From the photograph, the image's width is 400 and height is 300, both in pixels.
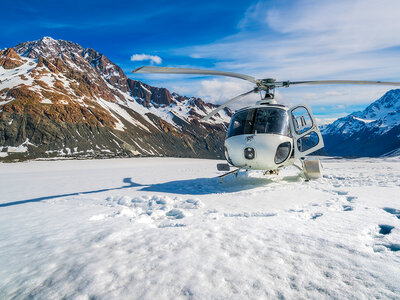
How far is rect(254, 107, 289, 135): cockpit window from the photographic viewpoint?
8297mm

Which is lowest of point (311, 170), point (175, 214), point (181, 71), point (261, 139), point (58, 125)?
point (175, 214)

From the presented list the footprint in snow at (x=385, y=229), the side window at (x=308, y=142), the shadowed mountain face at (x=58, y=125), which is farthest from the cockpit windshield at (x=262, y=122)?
the shadowed mountain face at (x=58, y=125)

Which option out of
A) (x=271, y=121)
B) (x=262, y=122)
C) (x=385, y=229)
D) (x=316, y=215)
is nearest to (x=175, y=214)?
(x=316, y=215)

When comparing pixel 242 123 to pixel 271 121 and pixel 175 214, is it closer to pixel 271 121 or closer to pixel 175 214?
pixel 271 121

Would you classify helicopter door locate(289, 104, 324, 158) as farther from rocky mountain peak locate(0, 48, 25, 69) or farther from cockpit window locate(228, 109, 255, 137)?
rocky mountain peak locate(0, 48, 25, 69)

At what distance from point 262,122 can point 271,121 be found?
1.15 feet

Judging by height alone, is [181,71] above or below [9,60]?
below

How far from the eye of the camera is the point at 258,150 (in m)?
7.95

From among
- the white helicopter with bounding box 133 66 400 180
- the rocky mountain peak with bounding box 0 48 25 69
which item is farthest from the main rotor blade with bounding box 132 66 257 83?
the rocky mountain peak with bounding box 0 48 25 69

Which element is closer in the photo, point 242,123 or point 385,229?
point 385,229

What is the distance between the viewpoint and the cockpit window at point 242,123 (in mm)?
8414

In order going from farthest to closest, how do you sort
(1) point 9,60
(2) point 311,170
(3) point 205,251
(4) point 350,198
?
(1) point 9,60
(2) point 311,170
(4) point 350,198
(3) point 205,251

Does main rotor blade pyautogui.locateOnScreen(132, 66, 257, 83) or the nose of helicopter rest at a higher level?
main rotor blade pyautogui.locateOnScreen(132, 66, 257, 83)

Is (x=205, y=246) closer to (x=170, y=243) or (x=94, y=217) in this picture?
(x=170, y=243)
